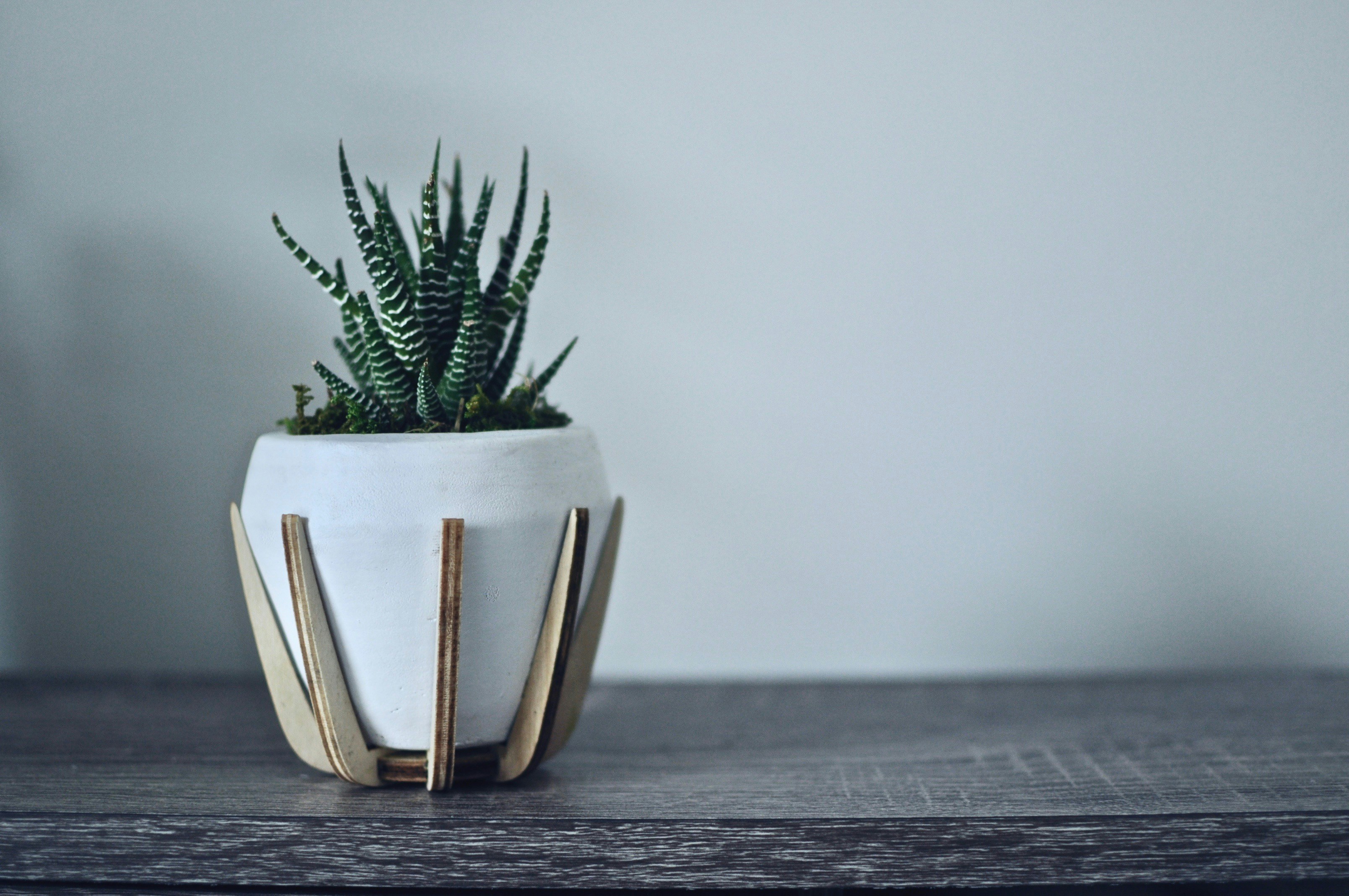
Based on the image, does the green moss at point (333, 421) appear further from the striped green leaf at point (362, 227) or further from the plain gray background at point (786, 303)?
the plain gray background at point (786, 303)

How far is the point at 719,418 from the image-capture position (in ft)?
2.93

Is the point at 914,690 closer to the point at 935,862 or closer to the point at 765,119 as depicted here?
the point at 935,862

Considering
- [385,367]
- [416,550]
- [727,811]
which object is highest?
[385,367]

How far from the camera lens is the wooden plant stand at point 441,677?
54cm

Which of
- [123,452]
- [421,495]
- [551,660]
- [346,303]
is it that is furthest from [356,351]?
[123,452]

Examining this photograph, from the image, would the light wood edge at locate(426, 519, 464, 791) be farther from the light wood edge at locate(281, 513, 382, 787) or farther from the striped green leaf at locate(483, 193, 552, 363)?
the striped green leaf at locate(483, 193, 552, 363)

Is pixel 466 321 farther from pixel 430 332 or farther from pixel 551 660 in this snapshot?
pixel 551 660

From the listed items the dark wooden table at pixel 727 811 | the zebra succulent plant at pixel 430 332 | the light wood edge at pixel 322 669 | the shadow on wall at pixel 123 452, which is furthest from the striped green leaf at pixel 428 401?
the shadow on wall at pixel 123 452

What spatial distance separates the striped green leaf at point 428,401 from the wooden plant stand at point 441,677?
87mm

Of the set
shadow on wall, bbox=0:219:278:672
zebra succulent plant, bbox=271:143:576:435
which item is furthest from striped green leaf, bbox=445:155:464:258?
shadow on wall, bbox=0:219:278:672

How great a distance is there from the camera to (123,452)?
0.88 meters

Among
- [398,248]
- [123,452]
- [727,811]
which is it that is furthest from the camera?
[123,452]

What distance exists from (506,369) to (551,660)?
213 millimetres

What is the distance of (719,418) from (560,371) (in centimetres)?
17
